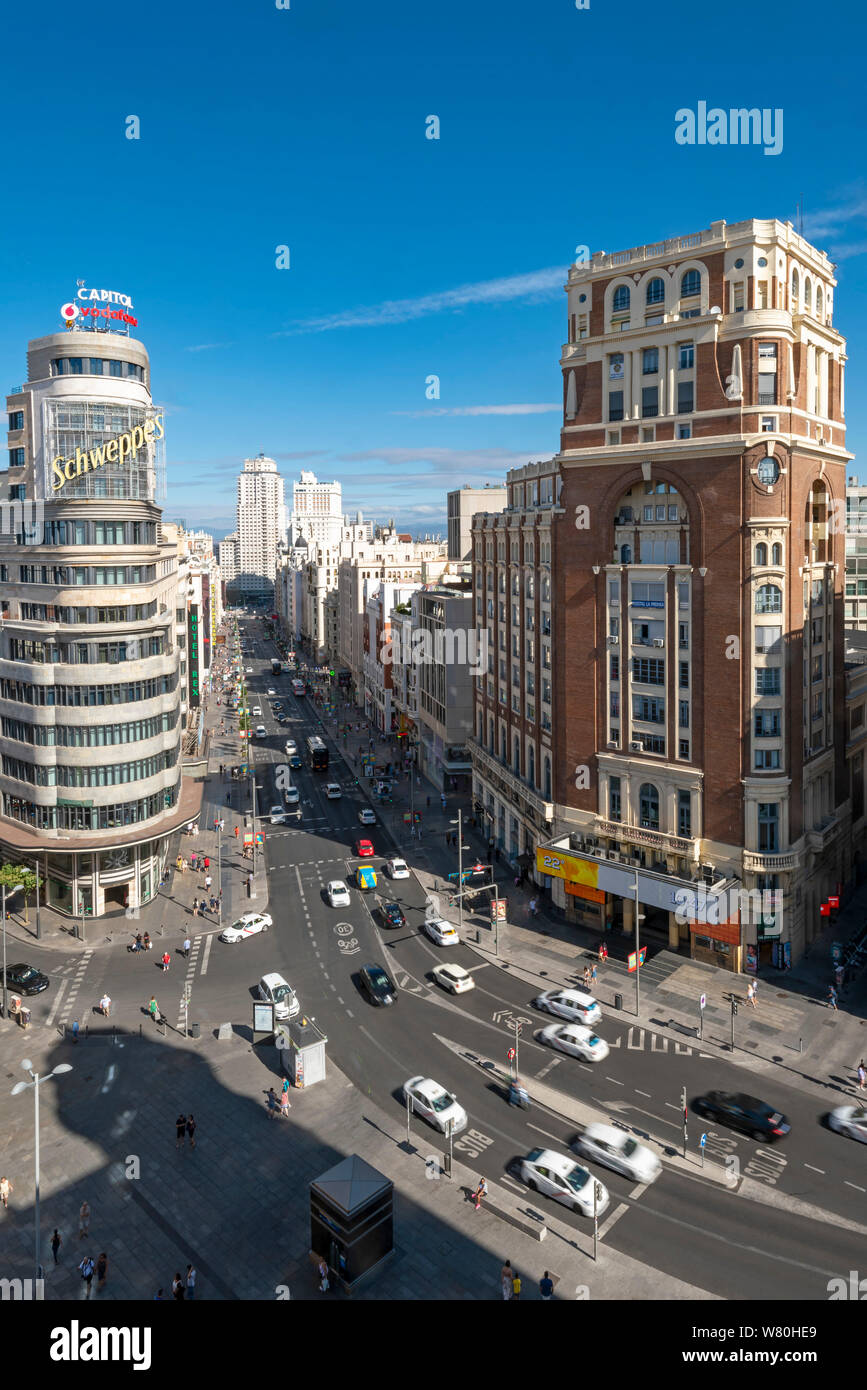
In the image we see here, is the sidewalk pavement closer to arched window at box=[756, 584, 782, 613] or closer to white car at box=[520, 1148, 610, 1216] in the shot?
white car at box=[520, 1148, 610, 1216]

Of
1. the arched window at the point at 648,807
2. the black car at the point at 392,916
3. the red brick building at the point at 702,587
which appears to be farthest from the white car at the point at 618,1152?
the black car at the point at 392,916

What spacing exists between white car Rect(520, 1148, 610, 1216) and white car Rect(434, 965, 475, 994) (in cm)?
1576

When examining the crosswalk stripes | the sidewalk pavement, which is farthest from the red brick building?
the crosswalk stripes

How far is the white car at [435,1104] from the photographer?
38938 millimetres

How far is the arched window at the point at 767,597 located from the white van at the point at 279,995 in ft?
112

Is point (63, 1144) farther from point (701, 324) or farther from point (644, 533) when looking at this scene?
point (701, 324)

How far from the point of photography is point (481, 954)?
5734 cm

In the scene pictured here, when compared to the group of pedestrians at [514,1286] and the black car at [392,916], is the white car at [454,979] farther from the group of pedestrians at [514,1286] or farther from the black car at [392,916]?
the group of pedestrians at [514,1286]

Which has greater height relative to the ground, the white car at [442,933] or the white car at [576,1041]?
the white car at [442,933]

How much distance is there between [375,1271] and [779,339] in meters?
49.7

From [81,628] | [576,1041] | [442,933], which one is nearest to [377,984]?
[442,933]

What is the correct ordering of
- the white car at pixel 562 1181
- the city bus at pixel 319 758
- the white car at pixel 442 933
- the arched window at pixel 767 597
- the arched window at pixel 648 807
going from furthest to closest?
1. the city bus at pixel 319 758
2. the white car at pixel 442 933
3. the arched window at pixel 648 807
4. the arched window at pixel 767 597
5. the white car at pixel 562 1181

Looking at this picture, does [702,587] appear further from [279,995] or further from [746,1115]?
[279,995]

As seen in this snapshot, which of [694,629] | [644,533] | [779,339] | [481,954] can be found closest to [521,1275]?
[481,954]
